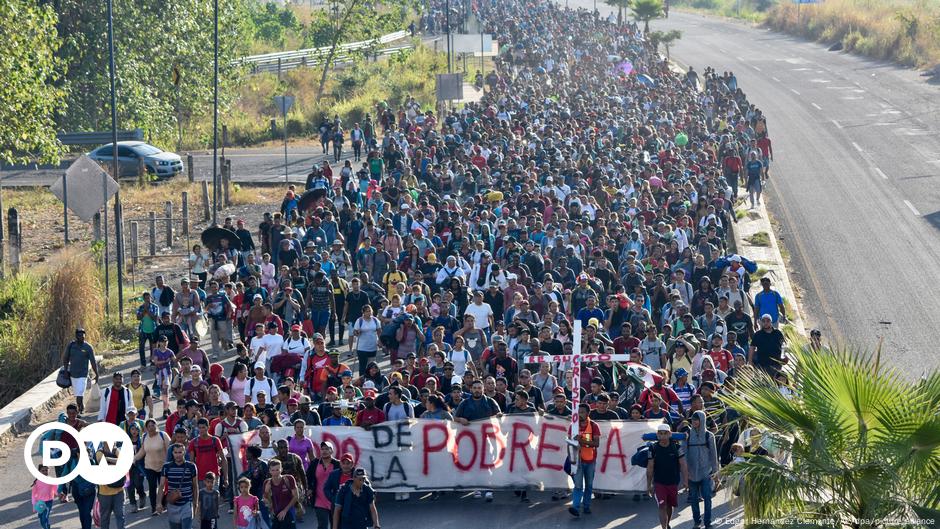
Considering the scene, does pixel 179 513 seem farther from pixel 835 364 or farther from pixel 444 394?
pixel 835 364

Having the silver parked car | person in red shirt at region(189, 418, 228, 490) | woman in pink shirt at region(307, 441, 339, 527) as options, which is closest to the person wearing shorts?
woman in pink shirt at region(307, 441, 339, 527)

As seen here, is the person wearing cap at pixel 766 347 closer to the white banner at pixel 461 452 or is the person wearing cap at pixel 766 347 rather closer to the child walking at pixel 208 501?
the white banner at pixel 461 452

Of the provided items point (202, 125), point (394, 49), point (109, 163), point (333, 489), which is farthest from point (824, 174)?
point (394, 49)

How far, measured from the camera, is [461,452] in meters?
15.6

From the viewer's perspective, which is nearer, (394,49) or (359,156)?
(359,156)

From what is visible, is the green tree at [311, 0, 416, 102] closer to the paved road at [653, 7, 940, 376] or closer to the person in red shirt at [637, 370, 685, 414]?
the paved road at [653, 7, 940, 376]

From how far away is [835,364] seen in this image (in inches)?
386

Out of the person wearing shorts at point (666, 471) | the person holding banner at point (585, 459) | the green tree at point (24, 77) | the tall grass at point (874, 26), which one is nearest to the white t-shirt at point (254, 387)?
the person holding banner at point (585, 459)

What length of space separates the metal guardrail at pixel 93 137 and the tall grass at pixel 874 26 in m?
35.6

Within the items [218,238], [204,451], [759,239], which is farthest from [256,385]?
[759,239]

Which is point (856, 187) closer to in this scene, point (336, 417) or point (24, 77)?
point (24, 77)

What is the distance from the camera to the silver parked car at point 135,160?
40.3 meters

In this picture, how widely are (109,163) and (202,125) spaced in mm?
13492

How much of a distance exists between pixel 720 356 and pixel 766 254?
1212cm
